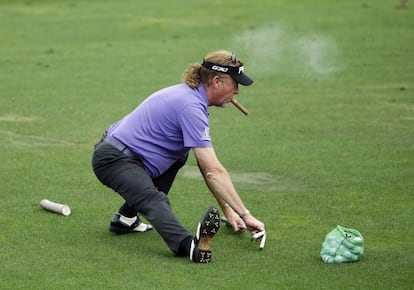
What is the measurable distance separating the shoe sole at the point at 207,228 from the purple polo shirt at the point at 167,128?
0.51 m

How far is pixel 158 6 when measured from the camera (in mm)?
21969

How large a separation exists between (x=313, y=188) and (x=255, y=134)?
2260 millimetres

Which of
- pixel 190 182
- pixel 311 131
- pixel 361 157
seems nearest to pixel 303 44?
pixel 311 131

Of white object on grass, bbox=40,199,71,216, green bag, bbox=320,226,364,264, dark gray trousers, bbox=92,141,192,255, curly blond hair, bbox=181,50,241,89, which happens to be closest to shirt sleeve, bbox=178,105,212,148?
curly blond hair, bbox=181,50,241,89

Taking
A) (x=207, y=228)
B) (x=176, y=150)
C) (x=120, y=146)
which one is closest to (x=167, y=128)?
(x=176, y=150)

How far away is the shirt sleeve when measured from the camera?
6852mm

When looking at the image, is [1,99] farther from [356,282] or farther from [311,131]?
[356,282]

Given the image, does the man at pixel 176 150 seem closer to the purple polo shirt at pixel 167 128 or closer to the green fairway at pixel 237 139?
the purple polo shirt at pixel 167 128

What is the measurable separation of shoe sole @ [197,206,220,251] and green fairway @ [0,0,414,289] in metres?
0.16

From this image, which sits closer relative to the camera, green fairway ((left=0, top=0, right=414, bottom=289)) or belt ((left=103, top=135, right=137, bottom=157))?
green fairway ((left=0, top=0, right=414, bottom=289))

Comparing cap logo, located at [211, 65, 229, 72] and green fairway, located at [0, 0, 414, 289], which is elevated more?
cap logo, located at [211, 65, 229, 72]

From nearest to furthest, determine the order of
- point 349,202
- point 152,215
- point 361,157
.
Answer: point 152,215
point 349,202
point 361,157

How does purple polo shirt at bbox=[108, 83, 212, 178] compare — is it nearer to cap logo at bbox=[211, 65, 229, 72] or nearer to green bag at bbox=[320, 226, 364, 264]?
cap logo at bbox=[211, 65, 229, 72]

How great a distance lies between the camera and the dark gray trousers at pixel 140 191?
6.81 meters
